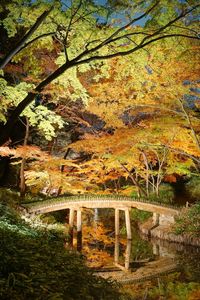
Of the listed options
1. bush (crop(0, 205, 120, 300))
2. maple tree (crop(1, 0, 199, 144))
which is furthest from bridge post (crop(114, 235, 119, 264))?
maple tree (crop(1, 0, 199, 144))

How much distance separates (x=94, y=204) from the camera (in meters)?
16.3

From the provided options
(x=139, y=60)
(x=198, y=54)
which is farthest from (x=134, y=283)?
(x=198, y=54)

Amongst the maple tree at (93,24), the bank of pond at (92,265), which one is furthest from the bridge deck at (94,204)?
the maple tree at (93,24)

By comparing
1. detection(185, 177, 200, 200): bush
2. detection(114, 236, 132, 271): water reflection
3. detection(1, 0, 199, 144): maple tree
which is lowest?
detection(114, 236, 132, 271): water reflection

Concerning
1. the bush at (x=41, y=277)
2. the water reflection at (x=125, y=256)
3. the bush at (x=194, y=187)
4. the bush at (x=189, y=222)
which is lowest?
the water reflection at (x=125, y=256)

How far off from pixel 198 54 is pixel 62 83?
184 inches

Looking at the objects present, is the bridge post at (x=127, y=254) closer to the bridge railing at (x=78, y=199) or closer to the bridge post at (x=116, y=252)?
the bridge post at (x=116, y=252)

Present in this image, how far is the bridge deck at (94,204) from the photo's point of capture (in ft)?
50.9

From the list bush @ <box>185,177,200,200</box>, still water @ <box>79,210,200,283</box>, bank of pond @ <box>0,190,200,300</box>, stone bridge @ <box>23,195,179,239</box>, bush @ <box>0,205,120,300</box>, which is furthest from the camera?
bush @ <box>185,177,200,200</box>

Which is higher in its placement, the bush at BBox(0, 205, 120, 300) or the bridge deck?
the bridge deck

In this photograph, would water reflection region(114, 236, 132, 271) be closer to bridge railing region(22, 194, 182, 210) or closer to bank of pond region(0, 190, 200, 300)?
bank of pond region(0, 190, 200, 300)

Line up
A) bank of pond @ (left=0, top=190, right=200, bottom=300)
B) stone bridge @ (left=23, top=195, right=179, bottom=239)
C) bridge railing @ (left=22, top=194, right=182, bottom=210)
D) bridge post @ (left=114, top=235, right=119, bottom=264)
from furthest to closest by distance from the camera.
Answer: stone bridge @ (left=23, top=195, right=179, bottom=239) < bridge railing @ (left=22, top=194, right=182, bottom=210) < bridge post @ (left=114, top=235, right=119, bottom=264) < bank of pond @ (left=0, top=190, right=200, bottom=300)

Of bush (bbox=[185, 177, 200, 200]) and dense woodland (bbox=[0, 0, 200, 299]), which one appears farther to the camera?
bush (bbox=[185, 177, 200, 200])

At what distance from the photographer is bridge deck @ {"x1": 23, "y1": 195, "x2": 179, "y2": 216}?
15508 millimetres
